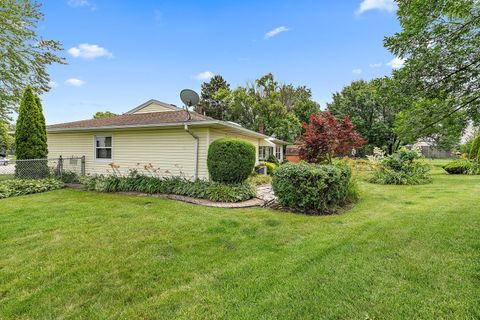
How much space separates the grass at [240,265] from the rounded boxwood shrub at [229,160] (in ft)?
7.36

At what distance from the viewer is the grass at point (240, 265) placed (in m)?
2.29

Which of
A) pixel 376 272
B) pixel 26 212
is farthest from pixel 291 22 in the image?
pixel 26 212

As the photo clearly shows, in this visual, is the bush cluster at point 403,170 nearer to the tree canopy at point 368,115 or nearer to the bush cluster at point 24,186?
the tree canopy at point 368,115

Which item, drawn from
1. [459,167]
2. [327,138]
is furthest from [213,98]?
[459,167]

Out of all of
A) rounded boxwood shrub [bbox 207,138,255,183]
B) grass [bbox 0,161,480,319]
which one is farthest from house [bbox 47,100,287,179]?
grass [bbox 0,161,480,319]

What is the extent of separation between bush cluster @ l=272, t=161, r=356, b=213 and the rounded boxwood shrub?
1637 mm

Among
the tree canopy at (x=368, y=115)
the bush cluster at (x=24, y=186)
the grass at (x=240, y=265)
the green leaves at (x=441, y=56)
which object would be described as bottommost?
the grass at (x=240, y=265)

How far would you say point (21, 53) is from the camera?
1298 centimetres

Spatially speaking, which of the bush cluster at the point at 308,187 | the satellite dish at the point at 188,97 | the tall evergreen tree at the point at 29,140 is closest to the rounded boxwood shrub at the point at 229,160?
the bush cluster at the point at 308,187

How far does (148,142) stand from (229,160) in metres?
3.98

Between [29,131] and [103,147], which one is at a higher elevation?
[29,131]

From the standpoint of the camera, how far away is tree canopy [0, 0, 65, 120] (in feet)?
39.1

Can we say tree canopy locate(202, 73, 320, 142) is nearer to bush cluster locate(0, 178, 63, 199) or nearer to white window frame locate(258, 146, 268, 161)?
white window frame locate(258, 146, 268, 161)

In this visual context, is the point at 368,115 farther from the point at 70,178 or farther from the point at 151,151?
the point at 70,178
